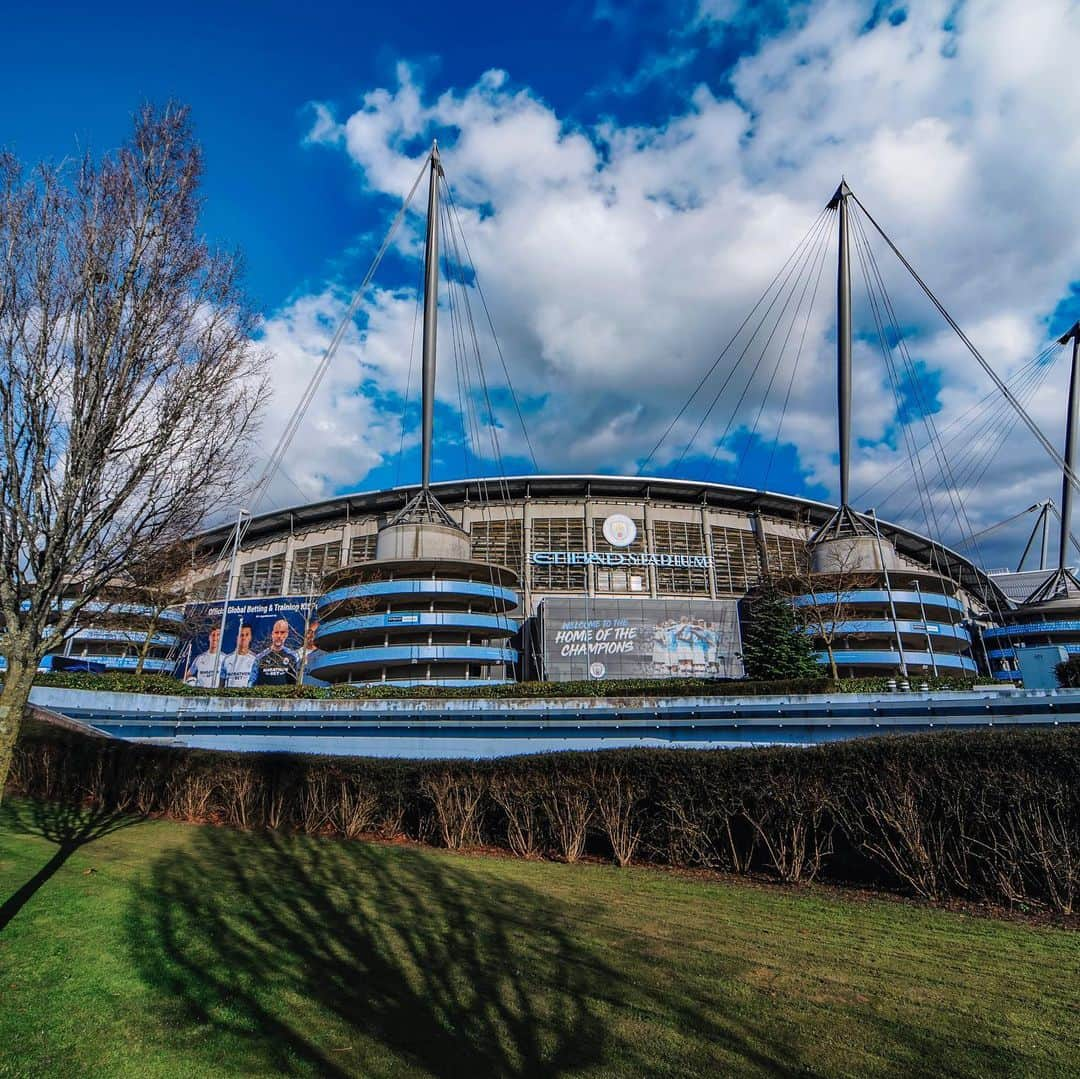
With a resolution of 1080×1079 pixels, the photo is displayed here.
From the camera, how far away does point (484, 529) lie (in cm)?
5972

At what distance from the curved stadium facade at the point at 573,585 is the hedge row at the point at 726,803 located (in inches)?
1295

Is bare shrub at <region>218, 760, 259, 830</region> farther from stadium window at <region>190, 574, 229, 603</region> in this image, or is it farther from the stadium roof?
the stadium roof

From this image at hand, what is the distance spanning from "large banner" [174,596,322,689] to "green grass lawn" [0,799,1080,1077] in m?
44.5

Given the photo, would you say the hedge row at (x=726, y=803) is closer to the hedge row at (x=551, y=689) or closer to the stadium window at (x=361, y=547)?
the hedge row at (x=551, y=689)

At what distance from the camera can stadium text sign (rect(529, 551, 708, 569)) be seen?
5756 cm

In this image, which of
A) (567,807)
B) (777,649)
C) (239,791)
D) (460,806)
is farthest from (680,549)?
(567,807)

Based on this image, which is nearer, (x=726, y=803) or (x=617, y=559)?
(x=726, y=803)

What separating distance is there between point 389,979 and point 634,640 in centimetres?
4520

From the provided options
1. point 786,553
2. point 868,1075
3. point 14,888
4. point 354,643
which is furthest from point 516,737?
point 786,553

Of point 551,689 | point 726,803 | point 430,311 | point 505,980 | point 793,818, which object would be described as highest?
point 430,311

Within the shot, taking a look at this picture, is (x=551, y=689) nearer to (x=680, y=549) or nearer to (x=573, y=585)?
(x=573, y=585)

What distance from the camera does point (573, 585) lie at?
5725 cm

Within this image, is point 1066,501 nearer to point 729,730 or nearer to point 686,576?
point 686,576

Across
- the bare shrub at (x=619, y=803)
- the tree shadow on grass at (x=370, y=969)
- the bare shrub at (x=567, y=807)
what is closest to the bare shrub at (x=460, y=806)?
the bare shrub at (x=567, y=807)
